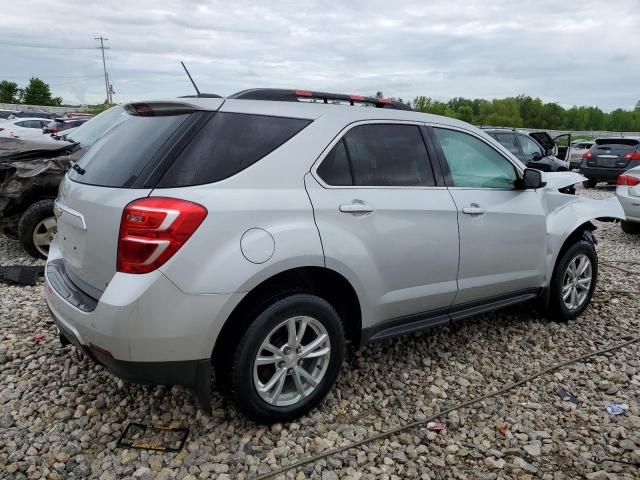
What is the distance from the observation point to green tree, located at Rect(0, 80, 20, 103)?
75100 millimetres

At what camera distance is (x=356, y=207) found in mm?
2959

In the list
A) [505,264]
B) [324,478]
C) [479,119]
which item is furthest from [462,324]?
[479,119]

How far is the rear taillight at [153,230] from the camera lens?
239 cm

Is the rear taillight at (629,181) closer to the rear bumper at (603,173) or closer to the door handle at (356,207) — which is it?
the door handle at (356,207)

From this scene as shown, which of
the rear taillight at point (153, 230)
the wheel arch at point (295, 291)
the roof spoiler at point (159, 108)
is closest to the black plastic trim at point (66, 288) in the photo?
the rear taillight at point (153, 230)

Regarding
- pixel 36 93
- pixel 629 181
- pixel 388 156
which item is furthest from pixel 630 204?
pixel 36 93

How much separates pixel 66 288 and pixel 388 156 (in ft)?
6.49

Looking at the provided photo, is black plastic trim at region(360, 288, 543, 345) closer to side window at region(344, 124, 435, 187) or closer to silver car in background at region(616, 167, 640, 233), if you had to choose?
side window at region(344, 124, 435, 187)

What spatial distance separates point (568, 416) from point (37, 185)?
18.0 ft

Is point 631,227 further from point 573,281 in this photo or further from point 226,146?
point 226,146

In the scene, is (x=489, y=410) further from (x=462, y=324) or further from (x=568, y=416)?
(x=462, y=324)

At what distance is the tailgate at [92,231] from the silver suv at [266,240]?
0.01 meters

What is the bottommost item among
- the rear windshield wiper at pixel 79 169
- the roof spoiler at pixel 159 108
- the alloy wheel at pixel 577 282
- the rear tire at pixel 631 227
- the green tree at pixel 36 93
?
the rear tire at pixel 631 227

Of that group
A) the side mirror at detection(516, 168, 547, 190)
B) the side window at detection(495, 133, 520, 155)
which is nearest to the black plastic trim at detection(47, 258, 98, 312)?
the side mirror at detection(516, 168, 547, 190)
